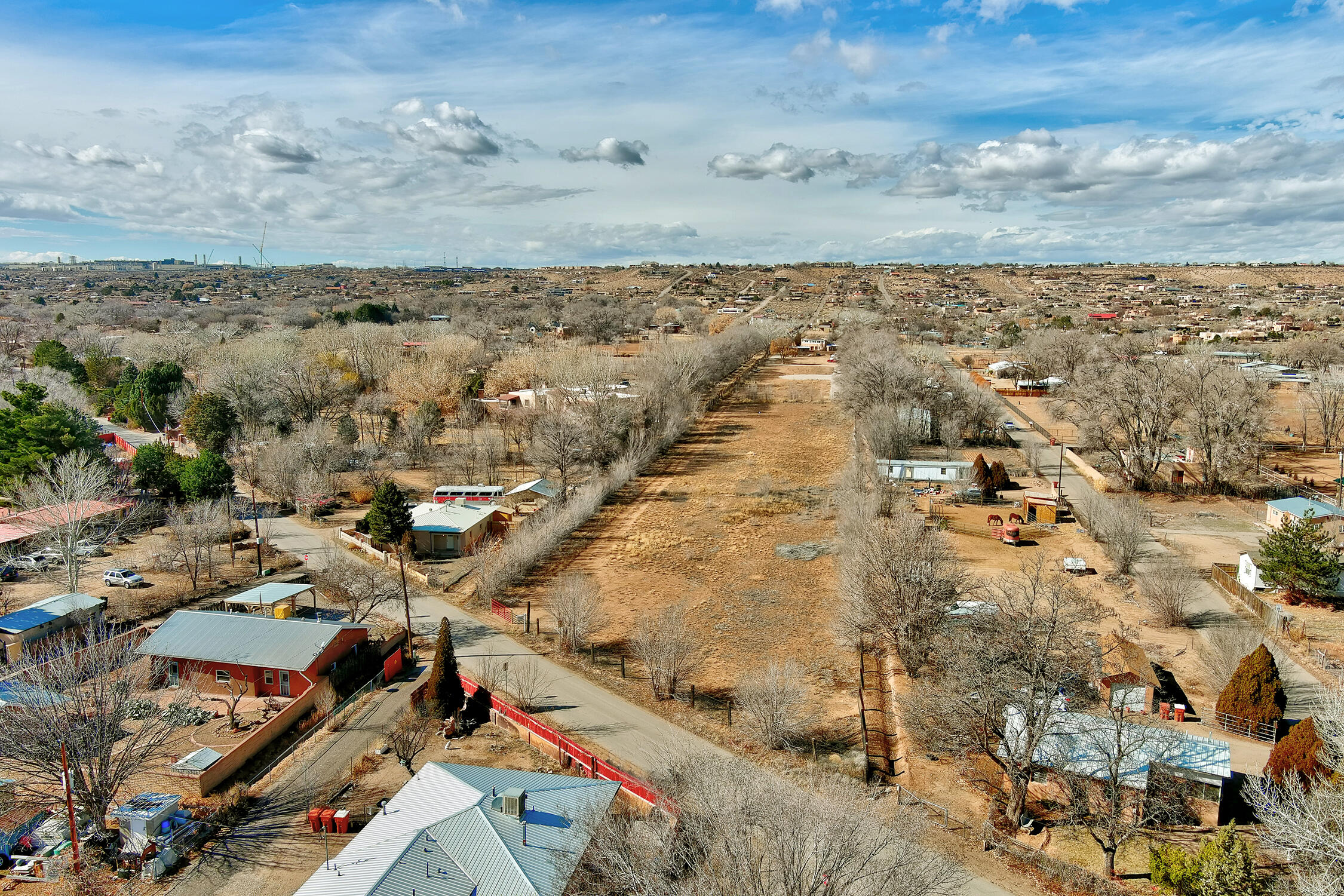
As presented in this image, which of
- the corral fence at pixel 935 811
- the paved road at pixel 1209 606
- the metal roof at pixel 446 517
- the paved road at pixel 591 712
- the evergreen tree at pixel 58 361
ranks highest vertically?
the evergreen tree at pixel 58 361

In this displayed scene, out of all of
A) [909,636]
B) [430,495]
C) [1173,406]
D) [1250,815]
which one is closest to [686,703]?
[909,636]

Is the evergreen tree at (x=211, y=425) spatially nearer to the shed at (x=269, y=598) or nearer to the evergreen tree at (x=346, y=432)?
the evergreen tree at (x=346, y=432)

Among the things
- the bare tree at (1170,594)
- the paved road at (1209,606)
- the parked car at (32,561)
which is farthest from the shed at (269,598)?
the paved road at (1209,606)

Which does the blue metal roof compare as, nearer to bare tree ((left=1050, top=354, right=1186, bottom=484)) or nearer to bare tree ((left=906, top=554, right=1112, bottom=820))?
bare tree ((left=1050, top=354, right=1186, bottom=484))

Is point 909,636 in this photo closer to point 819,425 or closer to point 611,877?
point 611,877

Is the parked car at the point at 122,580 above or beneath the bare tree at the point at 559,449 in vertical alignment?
beneath

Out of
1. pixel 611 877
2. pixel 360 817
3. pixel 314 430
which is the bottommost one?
pixel 360 817
